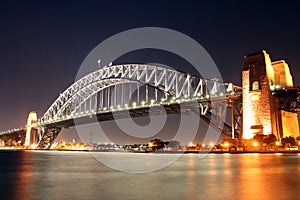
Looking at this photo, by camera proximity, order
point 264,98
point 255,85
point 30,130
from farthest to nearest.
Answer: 1. point 30,130
2. point 255,85
3. point 264,98

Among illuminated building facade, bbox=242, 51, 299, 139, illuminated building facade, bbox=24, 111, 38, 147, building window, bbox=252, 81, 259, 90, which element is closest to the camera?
illuminated building facade, bbox=242, 51, 299, 139

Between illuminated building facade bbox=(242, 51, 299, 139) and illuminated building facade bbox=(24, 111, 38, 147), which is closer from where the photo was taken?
illuminated building facade bbox=(242, 51, 299, 139)

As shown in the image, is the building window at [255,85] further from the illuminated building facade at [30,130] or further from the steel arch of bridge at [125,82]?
the illuminated building facade at [30,130]

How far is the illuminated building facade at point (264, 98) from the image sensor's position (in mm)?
35781

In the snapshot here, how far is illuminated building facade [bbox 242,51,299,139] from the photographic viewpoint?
35781mm

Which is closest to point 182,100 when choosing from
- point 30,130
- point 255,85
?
point 255,85

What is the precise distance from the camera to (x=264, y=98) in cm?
3634

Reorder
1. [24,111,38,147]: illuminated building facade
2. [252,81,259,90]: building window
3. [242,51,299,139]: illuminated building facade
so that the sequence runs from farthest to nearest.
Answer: [24,111,38,147]: illuminated building facade < [252,81,259,90]: building window < [242,51,299,139]: illuminated building facade

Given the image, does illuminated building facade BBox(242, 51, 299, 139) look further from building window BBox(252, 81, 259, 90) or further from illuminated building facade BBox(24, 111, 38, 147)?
illuminated building facade BBox(24, 111, 38, 147)

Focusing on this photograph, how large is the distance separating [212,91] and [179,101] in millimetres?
4887

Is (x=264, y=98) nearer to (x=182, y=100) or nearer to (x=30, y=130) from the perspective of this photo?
(x=182, y=100)

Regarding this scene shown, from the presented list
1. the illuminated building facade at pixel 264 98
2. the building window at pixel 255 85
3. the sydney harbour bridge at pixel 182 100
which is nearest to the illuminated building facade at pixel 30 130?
the sydney harbour bridge at pixel 182 100

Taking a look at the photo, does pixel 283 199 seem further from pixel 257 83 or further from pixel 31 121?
pixel 31 121

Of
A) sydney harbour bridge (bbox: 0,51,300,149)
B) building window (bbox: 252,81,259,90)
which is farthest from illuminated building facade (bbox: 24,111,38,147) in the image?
building window (bbox: 252,81,259,90)
